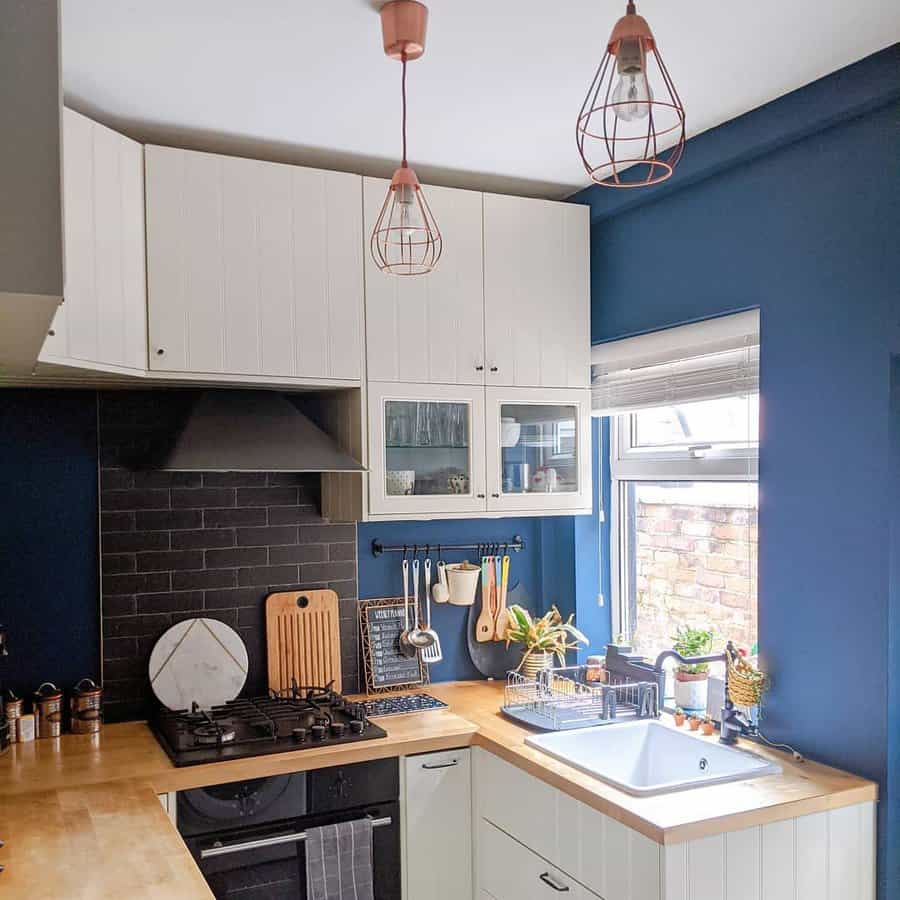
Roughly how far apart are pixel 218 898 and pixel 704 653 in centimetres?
154

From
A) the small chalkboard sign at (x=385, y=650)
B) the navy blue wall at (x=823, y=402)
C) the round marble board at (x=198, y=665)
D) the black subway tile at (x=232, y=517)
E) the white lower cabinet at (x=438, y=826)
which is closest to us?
the navy blue wall at (x=823, y=402)

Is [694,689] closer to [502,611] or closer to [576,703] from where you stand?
[576,703]

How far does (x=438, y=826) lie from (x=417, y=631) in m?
0.75

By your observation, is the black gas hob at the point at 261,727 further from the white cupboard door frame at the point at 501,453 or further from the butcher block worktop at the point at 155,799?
the white cupboard door frame at the point at 501,453

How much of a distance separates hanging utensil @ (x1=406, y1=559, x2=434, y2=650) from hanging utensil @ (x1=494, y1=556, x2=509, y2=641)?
11.1 inches

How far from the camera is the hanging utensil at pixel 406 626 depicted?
340 cm

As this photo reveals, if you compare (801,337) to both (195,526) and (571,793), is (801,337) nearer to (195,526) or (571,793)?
(571,793)

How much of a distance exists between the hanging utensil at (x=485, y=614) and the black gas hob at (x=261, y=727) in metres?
0.66

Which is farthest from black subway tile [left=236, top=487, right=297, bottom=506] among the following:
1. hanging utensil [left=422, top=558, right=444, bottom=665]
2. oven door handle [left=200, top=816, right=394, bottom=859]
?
oven door handle [left=200, top=816, right=394, bottom=859]

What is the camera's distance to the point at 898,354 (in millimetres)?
2273

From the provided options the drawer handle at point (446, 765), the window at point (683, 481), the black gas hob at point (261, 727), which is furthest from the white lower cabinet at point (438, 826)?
the window at point (683, 481)

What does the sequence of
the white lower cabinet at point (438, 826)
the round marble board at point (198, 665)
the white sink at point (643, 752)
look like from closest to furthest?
the white sink at point (643, 752), the white lower cabinet at point (438, 826), the round marble board at point (198, 665)

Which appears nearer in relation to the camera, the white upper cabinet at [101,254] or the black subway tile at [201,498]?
the white upper cabinet at [101,254]

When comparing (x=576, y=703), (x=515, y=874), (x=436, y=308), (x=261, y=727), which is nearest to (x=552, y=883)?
(x=515, y=874)
